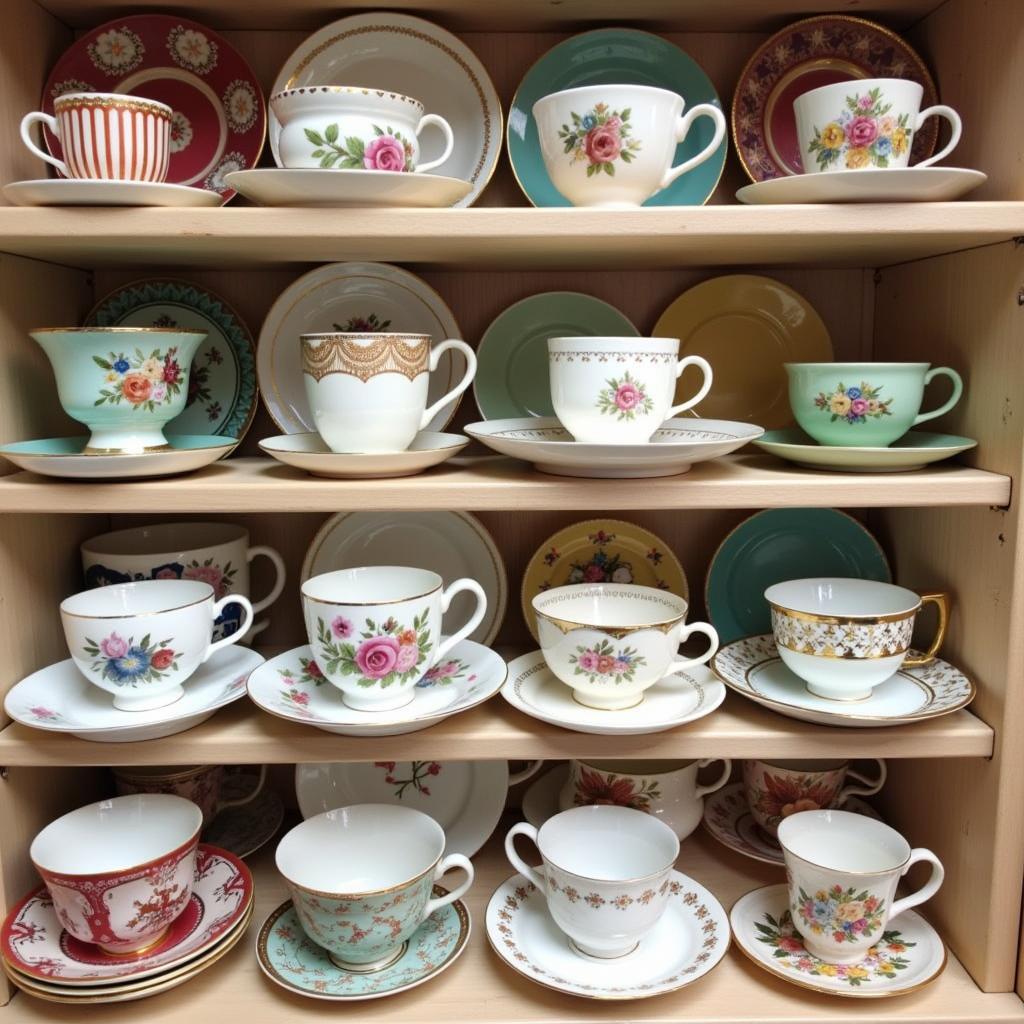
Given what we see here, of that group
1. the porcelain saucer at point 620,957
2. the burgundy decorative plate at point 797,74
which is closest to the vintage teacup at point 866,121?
the burgundy decorative plate at point 797,74

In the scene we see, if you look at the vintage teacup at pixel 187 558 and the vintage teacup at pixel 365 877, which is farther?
the vintage teacup at pixel 187 558

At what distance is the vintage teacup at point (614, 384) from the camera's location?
87 centimetres

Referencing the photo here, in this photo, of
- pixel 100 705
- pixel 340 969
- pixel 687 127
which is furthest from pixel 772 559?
pixel 100 705

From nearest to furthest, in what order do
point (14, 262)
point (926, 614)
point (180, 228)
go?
point (180, 228)
point (14, 262)
point (926, 614)

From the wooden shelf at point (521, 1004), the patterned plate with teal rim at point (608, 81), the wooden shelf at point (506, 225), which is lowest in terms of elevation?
the wooden shelf at point (521, 1004)

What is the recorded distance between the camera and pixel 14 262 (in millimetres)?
938

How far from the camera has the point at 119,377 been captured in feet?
2.92

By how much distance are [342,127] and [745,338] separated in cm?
54

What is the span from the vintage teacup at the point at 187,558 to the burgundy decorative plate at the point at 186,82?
39 centimetres

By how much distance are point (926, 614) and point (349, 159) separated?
772 millimetres

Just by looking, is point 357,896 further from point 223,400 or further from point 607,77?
point 607,77

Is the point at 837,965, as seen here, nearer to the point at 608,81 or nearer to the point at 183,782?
the point at 183,782

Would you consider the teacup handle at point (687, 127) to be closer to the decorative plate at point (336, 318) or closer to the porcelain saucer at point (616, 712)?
the decorative plate at point (336, 318)

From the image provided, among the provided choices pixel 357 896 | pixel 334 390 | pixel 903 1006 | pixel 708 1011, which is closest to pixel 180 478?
pixel 334 390
